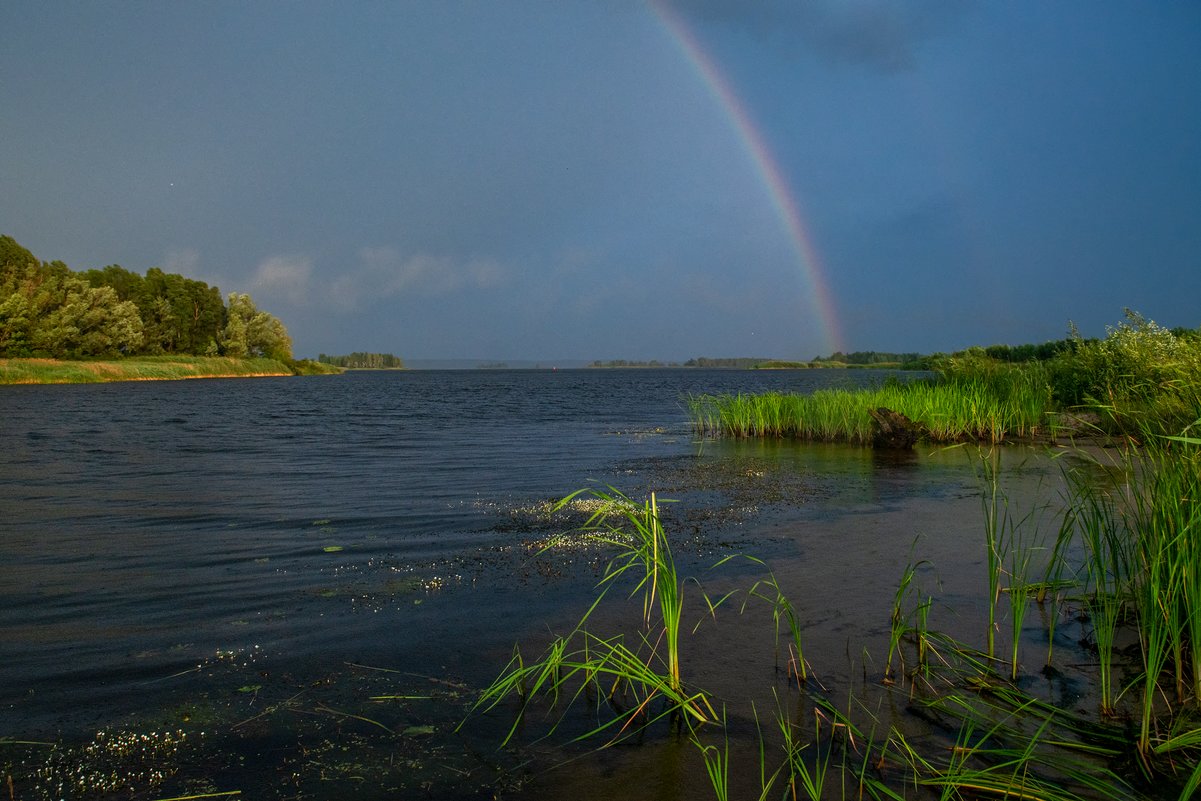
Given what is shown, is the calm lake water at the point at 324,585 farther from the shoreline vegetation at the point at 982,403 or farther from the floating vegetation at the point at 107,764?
the shoreline vegetation at the point at 982,403

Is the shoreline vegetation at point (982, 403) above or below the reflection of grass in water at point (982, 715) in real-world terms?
above

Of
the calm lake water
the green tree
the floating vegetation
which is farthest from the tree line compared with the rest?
the floating vegetation

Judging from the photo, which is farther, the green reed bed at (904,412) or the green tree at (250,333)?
the green tree at (250,333)

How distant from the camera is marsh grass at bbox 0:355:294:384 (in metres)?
61.1

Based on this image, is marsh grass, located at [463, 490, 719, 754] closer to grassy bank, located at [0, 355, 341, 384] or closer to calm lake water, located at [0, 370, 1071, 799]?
calm lake water, located at [0, 370, 1071, 799]

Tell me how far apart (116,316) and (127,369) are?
548 cm

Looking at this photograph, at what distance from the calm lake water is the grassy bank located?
2140 inches

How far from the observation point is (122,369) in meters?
73.1

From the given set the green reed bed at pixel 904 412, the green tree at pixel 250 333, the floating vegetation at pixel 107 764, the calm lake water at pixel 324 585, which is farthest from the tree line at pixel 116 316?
the floating vegetation at pixel 107 764

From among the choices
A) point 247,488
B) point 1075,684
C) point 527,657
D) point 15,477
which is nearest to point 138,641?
point 527,657

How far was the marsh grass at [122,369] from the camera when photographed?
61.1 m

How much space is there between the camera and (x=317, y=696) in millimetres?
4746

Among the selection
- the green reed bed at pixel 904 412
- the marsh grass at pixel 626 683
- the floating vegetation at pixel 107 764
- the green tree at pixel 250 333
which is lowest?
the floating vegetation at pixel 107 764

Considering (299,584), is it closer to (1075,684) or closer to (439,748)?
(439,748)
